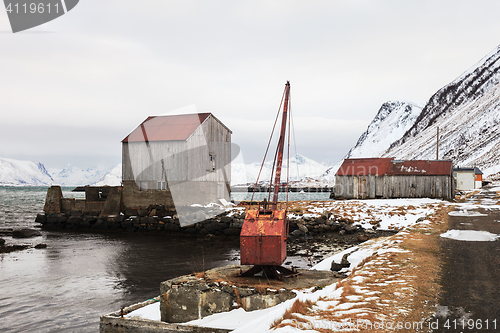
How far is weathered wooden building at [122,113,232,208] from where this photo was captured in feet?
108

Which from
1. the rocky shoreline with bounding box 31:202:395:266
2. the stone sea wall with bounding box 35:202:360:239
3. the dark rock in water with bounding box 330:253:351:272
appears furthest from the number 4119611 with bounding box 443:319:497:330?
the stone sea wall with bounding box 35:202:360:239

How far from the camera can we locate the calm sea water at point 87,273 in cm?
1084

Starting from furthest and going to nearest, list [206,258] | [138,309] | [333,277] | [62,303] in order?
[206,258] → [62,303] → [333,277] → [138,309]

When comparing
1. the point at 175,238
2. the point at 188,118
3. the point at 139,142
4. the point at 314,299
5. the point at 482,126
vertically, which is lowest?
the point at 175,238

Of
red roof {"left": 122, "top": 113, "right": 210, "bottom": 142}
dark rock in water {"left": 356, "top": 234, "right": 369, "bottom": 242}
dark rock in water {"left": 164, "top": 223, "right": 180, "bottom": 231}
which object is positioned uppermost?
red roof {"left": 122, "top": 113, "right": 210, "bottom": 142}

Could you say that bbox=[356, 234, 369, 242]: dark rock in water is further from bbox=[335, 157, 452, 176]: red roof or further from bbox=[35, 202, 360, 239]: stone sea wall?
bbox=[335, 157, 452, 176]: red roof

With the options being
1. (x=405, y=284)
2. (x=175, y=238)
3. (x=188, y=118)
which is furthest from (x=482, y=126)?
(x=405, y=284)

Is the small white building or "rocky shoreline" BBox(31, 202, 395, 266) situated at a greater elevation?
the small white building

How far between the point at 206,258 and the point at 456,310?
48.6 ft

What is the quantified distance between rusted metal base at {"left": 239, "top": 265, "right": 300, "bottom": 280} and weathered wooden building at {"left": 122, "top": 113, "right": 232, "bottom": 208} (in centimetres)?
2286

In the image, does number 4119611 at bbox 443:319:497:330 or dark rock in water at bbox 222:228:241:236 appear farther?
dark rock in water at bbox 222:228:241:236

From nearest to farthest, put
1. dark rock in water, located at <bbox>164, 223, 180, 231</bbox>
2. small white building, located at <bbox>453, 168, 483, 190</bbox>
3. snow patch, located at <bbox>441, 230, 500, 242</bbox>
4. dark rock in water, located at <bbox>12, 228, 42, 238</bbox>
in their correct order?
snow patch, located at <bbox>441, 230, 500, 242</bbox> → dark rock in water, located at <bbox>12, 228, 42, 238</bbox> → dark rock in water, located at <bbox>164, 223, 180, 231</bbox> → small white building, located at <bbox>453, 168, 483, 190</bbox>

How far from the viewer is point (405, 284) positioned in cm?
705

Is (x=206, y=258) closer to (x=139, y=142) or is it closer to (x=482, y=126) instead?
(x=139, y=142)
